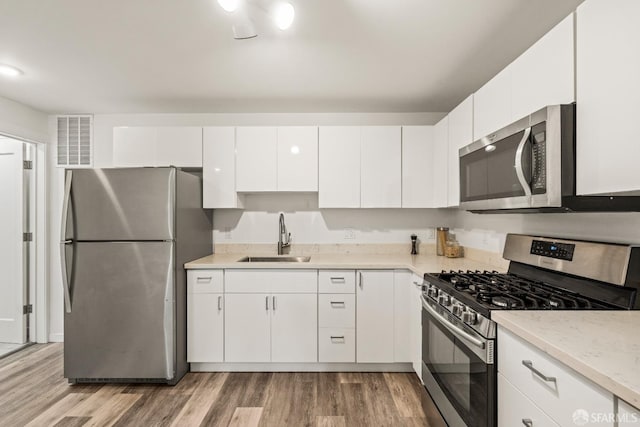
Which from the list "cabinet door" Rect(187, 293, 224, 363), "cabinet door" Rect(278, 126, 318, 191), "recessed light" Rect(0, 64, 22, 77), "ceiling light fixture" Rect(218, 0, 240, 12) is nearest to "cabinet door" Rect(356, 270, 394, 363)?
"cabinet door" Rect(278, 126, 318, 191)

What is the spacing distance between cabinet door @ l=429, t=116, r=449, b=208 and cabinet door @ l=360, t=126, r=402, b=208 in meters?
0.31

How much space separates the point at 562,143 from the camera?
133 cm

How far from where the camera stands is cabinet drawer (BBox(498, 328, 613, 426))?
86 cm

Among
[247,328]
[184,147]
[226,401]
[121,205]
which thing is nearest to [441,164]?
[247,328]

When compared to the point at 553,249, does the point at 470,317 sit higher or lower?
lower

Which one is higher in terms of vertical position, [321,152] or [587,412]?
[321,152]

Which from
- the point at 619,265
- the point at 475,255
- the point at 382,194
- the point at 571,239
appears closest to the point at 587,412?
the point at 619,265

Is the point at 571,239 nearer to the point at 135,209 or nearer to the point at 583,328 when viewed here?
the point at 583,328

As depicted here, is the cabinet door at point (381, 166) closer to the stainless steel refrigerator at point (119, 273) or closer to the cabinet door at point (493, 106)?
the cabinet door at point (493, 106)

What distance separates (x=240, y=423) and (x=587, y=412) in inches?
74.6

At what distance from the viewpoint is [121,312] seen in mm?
2518

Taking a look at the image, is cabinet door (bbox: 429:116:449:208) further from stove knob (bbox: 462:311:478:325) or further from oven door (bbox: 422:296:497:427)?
stove knob (bbox: 462:311:478:325)

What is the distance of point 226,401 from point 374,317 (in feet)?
4.19

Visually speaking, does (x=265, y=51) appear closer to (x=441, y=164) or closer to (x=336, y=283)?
(x=441, y=164)
